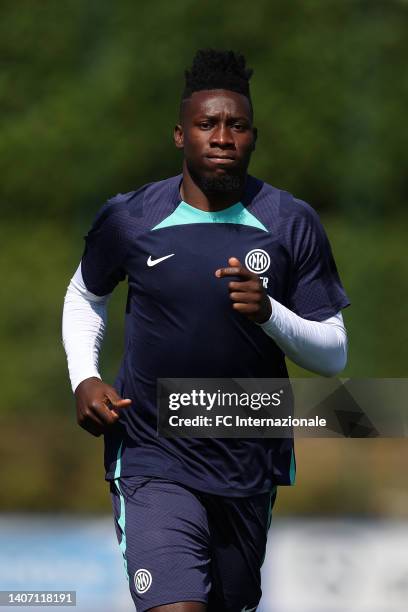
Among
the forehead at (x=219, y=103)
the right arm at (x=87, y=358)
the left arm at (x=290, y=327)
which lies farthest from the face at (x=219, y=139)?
the right arm at (x=87, y=358)

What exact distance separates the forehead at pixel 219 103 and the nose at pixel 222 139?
0.18 ft

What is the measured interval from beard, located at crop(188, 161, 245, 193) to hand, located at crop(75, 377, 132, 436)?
624 mm

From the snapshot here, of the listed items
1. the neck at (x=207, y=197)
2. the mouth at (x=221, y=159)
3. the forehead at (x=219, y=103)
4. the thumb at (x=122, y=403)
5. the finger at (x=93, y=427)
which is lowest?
the finger at (x=93, y=427)

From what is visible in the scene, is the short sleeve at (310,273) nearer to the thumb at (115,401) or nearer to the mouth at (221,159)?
the mouth at (221,159)

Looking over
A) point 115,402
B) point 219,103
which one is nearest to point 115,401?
point 115,402

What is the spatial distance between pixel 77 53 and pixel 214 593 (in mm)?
4057

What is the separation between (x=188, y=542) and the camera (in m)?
3.47

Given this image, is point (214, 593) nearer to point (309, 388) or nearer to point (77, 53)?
point (309, 388)

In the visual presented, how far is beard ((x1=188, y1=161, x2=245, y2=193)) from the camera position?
3547 mm

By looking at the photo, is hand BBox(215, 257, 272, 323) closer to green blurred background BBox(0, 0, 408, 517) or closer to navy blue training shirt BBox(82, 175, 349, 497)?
navy blue training shirt BBox(82, 175, 349, 497)

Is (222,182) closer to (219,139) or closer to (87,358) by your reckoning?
(219,139)

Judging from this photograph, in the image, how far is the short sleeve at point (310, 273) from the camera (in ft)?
11.9

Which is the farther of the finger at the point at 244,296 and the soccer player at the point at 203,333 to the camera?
the soccer player at the point at 203,333

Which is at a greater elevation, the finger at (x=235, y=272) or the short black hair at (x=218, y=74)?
the short black hair at (x=218, y=74)
